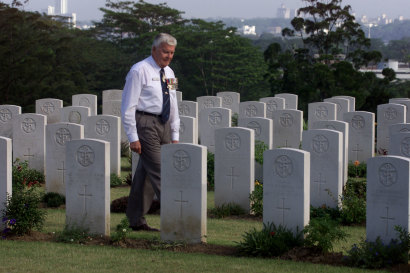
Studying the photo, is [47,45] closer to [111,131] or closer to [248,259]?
[111,131]

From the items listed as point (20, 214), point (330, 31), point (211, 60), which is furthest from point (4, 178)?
point (211, 60)

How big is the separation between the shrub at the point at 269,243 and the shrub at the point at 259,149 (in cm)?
423

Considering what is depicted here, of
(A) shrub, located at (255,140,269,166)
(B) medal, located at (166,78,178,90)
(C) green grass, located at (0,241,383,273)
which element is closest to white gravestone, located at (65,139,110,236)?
(C) green grass, located at (0,241,383,273)

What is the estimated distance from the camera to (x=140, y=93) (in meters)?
8.30

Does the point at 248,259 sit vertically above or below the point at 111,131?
below


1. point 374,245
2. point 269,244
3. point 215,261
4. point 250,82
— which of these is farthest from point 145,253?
point 250,82

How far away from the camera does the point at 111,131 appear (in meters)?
13.0

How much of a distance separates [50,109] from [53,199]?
6.19m

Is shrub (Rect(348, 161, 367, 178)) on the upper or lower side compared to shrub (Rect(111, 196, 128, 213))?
upper

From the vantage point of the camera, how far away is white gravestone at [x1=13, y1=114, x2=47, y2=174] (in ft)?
41.4

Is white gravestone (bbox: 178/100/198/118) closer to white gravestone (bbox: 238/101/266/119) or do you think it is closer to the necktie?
white gravestone (bbox: 238/101/266/119)

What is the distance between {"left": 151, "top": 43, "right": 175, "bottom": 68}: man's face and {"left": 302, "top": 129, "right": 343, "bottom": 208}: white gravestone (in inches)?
115

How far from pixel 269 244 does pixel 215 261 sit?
1.93 feet

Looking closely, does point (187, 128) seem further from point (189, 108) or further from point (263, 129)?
point (189, 108)
